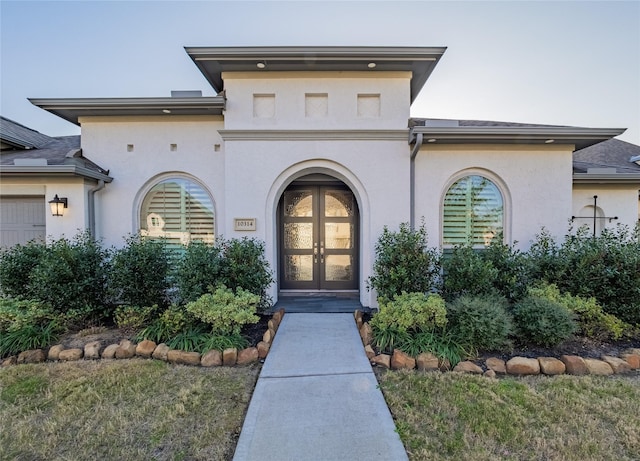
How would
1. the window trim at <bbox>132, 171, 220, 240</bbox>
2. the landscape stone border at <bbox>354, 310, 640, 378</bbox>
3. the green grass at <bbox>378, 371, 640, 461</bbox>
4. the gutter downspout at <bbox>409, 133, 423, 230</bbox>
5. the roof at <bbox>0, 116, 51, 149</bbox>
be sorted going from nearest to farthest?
the green grass at <bbox>378, 371, 640, 461</bbox>, the landscape stone border at <bbox>354, 310, 640, 378</bbox>, the gutter downspout at <bbox>409, 133, 423, 230</bbox>, the window trim at <bbox>132, 171, 220, 240</bbox>, the roof at <bbox>0, 116, 51, 149</bbox>

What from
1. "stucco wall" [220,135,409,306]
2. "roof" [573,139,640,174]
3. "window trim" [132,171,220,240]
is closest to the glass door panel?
"stucco wall" [220,135,409,306]

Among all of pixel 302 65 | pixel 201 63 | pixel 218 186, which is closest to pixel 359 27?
pixel 302 65

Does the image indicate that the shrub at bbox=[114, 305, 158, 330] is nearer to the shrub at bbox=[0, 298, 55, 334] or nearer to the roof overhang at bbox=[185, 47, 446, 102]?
the shrub at bbox=[0, 298, 55, 334]

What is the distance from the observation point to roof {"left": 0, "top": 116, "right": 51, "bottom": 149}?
728cm

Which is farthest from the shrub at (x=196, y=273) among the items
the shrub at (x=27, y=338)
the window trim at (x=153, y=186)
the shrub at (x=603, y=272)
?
the shrub at (x=603, y=272)

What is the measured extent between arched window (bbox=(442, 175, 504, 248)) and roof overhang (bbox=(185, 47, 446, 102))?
272 cm

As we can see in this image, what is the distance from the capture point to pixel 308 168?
6.35m

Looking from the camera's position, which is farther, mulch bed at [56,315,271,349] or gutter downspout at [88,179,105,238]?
gutter downspout at [88,179,105,238]

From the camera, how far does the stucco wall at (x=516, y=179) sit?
21.4ft

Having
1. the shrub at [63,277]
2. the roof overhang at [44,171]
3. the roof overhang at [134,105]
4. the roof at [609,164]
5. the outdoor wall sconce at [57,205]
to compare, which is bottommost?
the shrub at [63,277]

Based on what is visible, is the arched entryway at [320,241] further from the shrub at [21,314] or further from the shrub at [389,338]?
the shrub at [21,314]

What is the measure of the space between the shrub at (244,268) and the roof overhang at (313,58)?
3.56m

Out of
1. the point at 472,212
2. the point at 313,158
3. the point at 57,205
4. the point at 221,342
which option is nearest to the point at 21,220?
the point at 57,205

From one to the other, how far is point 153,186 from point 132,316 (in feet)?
10.7
